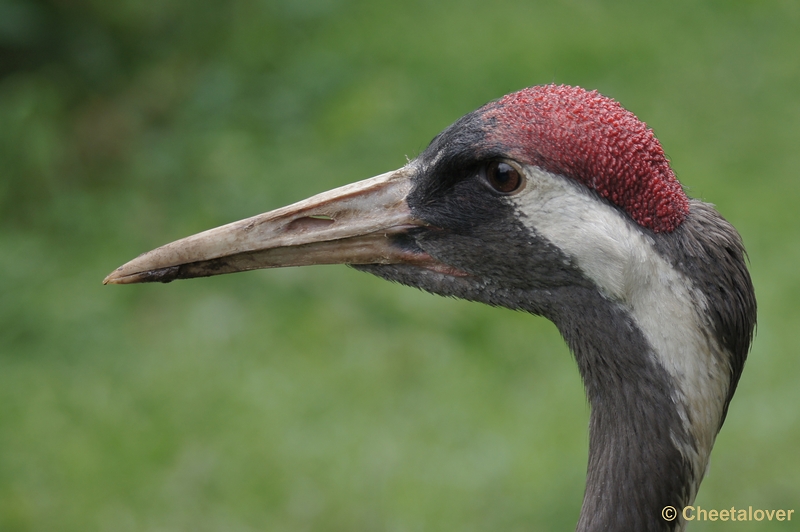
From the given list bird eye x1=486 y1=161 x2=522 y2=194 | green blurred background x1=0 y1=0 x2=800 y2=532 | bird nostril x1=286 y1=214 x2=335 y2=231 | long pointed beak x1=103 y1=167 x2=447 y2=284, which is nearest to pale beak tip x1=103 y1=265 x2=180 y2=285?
long pointed beak x1=103 y1=167 x2=447 y2=284

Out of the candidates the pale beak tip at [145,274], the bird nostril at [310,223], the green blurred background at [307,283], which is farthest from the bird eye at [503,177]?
the green blurred background at [307,283]

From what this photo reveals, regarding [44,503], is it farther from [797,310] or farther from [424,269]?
[797,310]

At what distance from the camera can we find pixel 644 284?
91.1 inches

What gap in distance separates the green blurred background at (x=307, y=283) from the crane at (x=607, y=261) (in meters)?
2.33

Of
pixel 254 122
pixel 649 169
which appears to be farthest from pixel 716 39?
pixel 649 169

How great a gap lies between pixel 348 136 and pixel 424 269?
4.38 m

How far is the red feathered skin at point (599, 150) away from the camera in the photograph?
7.68 ft

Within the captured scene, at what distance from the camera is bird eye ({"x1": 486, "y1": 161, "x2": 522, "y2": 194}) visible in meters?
2.43

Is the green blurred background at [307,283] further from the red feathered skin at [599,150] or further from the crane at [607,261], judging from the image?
the red feathered skin at [599,150]

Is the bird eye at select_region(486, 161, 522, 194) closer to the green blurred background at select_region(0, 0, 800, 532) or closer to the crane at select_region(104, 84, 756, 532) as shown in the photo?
the crane at select_region(104, 84, 756, 532)

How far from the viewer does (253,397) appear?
542cm

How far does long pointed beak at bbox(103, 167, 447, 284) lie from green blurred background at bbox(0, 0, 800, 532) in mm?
2381

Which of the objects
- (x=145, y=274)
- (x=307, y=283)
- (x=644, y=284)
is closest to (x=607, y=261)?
(x=644, y=284)

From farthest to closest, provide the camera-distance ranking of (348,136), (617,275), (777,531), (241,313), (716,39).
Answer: (716,39), (348,136), (241,313), (777,531), (617,275)
